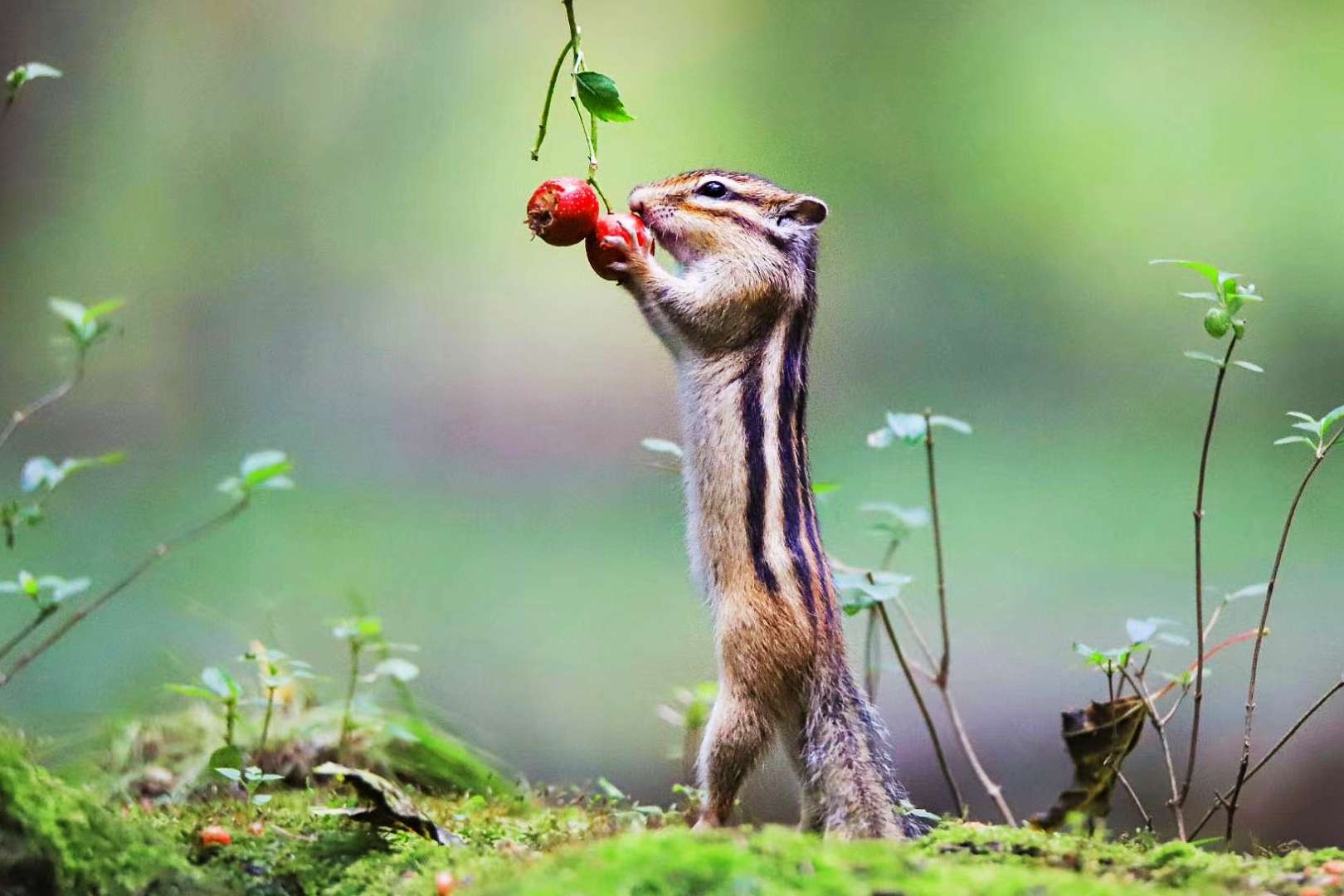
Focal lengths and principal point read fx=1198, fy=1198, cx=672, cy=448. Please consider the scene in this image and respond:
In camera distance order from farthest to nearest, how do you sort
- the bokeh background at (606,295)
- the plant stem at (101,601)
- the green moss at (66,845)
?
the bokeh background at (606,295) → the plant stem at (101,601) → the green moss at (66,845)

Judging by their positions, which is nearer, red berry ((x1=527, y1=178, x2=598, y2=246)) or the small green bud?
the small green bud

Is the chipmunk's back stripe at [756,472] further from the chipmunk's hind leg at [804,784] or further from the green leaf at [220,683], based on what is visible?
the green leaf at [220,683]

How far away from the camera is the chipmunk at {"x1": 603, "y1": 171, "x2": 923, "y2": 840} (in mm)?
2586

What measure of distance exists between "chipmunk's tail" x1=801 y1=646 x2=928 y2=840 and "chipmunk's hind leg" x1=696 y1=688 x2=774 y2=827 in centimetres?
13

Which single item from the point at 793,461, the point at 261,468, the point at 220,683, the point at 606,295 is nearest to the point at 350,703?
the point at 220,683

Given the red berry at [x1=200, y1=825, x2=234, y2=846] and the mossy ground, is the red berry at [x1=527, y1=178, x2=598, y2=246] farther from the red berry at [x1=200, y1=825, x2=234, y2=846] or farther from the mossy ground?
the red berry at [x1=200, y1=825, x2=234, y2=846]

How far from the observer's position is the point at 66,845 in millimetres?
1962

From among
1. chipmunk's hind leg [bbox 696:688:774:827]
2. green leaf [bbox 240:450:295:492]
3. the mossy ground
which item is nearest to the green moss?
the mossy ground

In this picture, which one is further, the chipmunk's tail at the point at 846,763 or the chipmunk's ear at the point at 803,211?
the chipmunk's ear at the point at 803,211

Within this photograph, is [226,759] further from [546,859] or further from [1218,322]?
[1218,322]

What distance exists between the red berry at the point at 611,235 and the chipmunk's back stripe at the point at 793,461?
1.46 ft

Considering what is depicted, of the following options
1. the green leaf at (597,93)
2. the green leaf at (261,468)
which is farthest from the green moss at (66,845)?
the green leaf at (597,93)

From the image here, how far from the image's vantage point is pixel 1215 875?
2096 mm

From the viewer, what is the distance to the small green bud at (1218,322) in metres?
2.46
